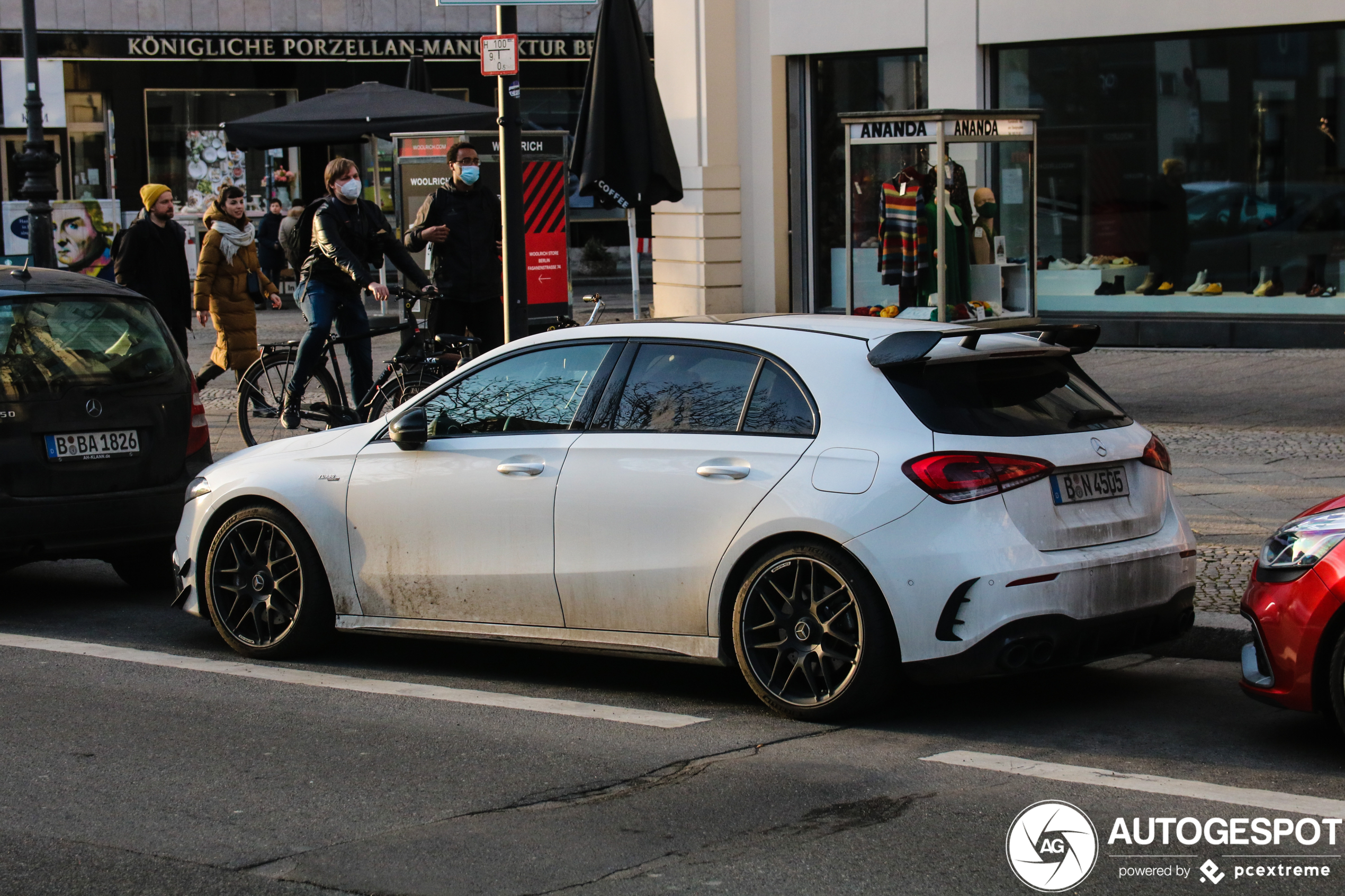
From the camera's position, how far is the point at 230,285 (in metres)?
14.2

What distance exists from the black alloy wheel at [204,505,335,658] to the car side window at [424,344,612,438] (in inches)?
32.0

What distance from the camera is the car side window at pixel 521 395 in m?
6.76

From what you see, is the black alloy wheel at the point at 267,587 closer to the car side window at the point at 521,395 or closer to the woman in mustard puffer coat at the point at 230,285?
the car side window at the point at 521,395

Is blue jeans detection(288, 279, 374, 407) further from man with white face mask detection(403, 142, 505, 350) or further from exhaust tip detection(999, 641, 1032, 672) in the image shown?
exhaust tip detection(999, 641, 1032, 672)

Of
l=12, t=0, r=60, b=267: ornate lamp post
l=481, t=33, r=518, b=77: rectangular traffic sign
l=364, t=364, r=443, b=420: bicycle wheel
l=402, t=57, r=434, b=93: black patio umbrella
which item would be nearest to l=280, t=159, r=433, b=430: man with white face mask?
l=364, t=364, r=443, b=420: bicycle wheel

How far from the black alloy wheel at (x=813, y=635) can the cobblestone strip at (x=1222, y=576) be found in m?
1.89

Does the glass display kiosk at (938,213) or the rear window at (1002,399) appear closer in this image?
the rear window at (1002,399)

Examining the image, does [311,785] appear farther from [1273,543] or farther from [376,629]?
[1273,543]

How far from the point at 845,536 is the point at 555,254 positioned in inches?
471

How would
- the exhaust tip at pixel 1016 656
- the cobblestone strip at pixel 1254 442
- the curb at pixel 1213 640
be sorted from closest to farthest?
the exhaust tip at pixel 1016 656, the curb at pixel 1213 640, the cobblestone strip at pixel 1254 442

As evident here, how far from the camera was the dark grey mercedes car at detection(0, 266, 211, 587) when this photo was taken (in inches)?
326

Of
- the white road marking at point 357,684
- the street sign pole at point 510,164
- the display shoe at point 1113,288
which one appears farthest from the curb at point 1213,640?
the display shoe at point 1113,288

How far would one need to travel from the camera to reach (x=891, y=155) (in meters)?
13.2

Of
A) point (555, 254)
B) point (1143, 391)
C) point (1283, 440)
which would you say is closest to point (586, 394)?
point (1283, 440)
